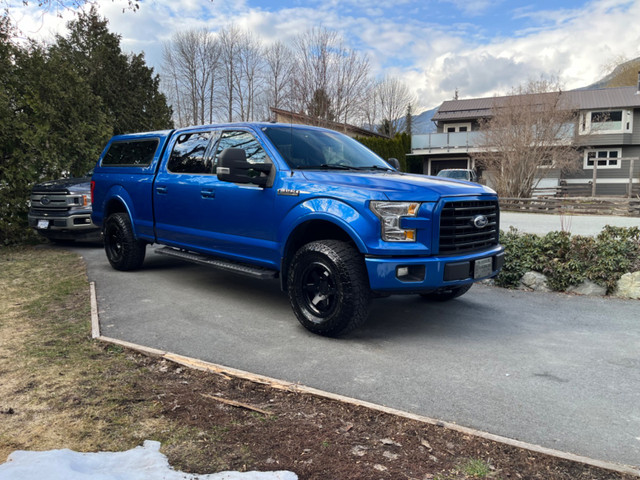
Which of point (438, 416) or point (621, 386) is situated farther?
point (621, 386)

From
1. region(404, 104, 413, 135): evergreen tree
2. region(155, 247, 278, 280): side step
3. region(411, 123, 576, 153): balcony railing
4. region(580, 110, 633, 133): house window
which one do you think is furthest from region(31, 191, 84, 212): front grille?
region(404, 104, 413, 135): evergreen tree

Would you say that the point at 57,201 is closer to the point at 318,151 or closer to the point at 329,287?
the point at 318,151

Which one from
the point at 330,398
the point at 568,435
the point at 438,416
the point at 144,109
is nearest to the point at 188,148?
the point at 330,398

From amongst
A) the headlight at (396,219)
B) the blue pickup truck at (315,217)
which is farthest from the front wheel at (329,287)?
the headlight at (396,219)

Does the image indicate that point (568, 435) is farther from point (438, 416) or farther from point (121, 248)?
point (121, 248)

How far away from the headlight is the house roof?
2855 cm

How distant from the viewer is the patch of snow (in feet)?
7.54

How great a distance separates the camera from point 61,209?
979cm

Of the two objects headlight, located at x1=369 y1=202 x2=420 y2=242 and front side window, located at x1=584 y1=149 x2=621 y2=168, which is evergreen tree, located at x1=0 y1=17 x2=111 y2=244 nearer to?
headlight, located at x1=369 y1=202 x2=420 y2=242

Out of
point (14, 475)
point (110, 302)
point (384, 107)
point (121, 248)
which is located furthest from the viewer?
point (384, 107)

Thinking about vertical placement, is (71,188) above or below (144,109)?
below

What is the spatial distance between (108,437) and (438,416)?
194 centimetres

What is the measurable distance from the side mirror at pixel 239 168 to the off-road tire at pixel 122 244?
8.90 feet

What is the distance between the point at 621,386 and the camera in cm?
360
